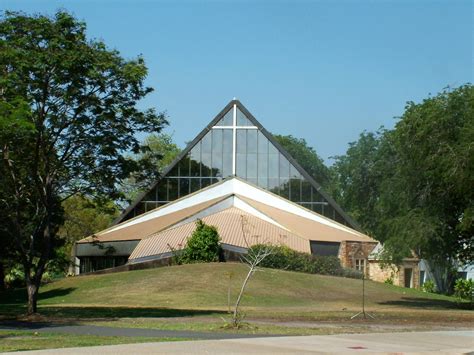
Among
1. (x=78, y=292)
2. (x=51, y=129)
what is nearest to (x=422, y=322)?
(x=51, y=129)

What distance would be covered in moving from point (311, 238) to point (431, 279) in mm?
16083

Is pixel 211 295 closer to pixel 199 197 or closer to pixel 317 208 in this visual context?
pixel 199 197

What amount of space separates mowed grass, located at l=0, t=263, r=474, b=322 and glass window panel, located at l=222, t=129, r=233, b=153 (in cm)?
1759

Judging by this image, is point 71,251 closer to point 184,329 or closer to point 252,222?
point 252,222

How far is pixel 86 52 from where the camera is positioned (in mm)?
25734

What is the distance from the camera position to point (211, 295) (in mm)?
37875

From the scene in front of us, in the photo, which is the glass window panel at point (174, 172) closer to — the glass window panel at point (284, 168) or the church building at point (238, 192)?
the church building at point (238, 192)

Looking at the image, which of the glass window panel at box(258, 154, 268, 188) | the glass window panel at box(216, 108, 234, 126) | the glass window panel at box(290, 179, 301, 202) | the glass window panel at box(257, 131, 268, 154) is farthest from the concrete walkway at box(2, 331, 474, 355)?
the glass window panel at box(216, 108, 234, 126)

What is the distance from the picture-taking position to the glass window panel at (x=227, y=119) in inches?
2437

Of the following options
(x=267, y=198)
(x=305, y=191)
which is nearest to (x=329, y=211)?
(x=305, y=191)

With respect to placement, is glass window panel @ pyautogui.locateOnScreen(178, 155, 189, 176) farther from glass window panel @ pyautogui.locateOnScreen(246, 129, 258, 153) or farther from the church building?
glass window panel @ pyautogui.locateOnScreen(246, 129, 258, 153)

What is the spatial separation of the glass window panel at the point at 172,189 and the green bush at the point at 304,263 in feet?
51.5

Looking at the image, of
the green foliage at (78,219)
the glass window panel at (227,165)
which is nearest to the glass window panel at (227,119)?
the glass window panel at (227,165)

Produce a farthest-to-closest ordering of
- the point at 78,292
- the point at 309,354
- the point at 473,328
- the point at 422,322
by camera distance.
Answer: the point at 78,292 < the point at 422,322 < the point at 473,328 < the point at 309,354
